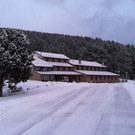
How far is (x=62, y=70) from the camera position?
5503 centimetres

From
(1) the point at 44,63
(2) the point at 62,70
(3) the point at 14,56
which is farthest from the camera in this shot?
(2) the point at 62,70

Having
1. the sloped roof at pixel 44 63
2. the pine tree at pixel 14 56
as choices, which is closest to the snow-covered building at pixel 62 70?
the sloped roof at pixel 44 63

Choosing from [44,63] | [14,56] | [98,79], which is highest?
[44,63]

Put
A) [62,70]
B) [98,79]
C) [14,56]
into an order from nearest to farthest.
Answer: [14,56], [62,70], [98,79]

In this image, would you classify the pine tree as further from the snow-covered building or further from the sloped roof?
the sloped roof

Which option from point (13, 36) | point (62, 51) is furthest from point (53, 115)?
point (62, 51)

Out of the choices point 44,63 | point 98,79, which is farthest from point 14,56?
point 98,79

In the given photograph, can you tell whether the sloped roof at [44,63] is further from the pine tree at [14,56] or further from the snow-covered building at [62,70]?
the pine tree at [14,56]

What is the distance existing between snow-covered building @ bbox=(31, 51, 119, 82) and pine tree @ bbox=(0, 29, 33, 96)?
2561 cm

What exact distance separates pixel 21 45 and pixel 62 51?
72791mm

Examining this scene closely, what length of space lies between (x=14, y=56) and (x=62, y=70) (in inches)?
1457

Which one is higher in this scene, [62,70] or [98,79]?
[62,70]

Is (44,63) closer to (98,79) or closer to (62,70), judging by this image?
(62,70)

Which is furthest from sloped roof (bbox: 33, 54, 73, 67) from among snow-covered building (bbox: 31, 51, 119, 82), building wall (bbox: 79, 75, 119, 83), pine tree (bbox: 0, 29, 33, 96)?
pine tree (bbox: 0, 29, 33, 96)
